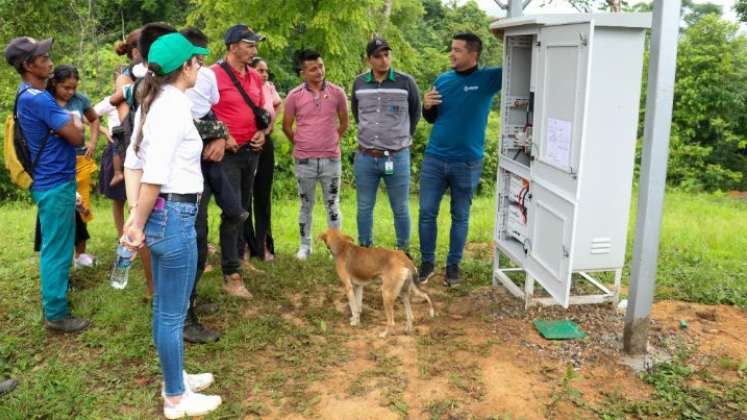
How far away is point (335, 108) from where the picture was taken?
19.6ft

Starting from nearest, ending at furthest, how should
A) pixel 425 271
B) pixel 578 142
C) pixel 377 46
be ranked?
pixel 578 142
pixel 377 46
pixel 425 271

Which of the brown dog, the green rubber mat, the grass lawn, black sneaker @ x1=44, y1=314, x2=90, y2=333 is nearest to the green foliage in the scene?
the grass lawn

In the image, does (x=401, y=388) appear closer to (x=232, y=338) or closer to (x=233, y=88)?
(x=232, y=338)

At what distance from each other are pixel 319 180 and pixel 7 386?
10.6 ft

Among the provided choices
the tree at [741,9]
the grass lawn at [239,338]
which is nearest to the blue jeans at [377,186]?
the grass lawn at [239,338]

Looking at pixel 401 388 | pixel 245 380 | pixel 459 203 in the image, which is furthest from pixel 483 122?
pixel 245 380

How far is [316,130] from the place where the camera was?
5871 millimetres

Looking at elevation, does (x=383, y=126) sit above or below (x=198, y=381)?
above

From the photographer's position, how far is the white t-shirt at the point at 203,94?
4.27m

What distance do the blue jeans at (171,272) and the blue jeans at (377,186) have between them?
277cm

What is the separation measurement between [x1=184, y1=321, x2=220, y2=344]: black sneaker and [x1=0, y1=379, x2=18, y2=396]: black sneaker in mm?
1102

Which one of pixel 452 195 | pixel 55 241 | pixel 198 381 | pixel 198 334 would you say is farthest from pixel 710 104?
pixel 55 241

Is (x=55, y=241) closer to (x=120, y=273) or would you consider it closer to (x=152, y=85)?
(x=120, y=273)

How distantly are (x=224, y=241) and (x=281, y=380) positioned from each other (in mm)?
1513
